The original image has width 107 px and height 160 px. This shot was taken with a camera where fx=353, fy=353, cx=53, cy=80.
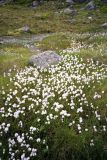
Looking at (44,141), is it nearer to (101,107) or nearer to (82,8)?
(101,107)

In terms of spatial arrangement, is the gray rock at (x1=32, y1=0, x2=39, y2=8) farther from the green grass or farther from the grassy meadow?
the grassy meadow

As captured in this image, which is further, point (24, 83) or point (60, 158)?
point (24, 83)

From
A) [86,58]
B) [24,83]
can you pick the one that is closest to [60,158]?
[24,83]

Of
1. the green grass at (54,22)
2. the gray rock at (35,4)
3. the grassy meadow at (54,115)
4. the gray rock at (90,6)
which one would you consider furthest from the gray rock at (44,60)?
the gray rock at (35,4)

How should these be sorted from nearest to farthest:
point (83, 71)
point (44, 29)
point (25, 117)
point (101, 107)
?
point (25, 117) < point (101, 107) < point (83, 71) < point (44, 29)

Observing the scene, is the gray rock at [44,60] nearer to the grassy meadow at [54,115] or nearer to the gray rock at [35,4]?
the grassy meadow at [54,115]

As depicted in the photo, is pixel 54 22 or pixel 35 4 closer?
pixel 54 22

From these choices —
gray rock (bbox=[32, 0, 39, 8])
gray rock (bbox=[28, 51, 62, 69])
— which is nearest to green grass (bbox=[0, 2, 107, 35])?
gray rock (bbox=[32, 0, 39, 8])

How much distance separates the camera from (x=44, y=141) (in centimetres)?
1009

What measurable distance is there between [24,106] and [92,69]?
5167 millimetres

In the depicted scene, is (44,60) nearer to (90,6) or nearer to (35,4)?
(90,6)

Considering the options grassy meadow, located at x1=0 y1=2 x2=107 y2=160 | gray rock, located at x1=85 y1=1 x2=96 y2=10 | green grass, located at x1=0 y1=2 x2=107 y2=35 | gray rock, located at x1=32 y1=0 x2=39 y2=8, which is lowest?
gray rock, located at x1=32 y1=0 x2=39 y2=8

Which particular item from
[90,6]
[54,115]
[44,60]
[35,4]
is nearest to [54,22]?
[90,6]

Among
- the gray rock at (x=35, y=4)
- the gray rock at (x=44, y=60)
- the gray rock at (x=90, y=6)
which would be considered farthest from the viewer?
the gray rock at (x=35, y=4)
